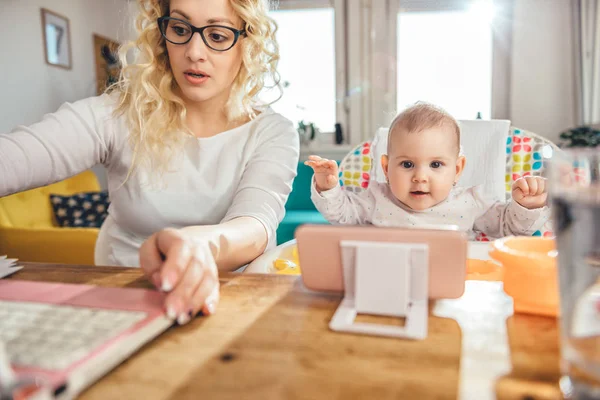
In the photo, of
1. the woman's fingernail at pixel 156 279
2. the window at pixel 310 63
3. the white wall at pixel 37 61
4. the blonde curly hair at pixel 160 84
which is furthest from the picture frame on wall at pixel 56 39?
the woman's fingernail at pixel 156 279

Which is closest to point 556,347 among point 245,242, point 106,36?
point 245,242

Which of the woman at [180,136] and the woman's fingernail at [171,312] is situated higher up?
the woman at [180,136]

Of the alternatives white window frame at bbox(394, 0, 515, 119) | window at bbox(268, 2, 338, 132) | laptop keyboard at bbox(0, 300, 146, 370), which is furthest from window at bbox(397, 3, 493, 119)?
laptop keyboard at bbox(0, 300, 146, 370)

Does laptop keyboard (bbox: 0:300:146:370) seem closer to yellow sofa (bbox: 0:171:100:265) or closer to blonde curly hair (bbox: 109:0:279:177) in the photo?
blonde curly hair (bbox: 109:0:279:177)

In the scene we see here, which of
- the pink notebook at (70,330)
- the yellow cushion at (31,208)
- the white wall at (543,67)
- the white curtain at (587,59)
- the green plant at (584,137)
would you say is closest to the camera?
the pink notebook at (70,330)

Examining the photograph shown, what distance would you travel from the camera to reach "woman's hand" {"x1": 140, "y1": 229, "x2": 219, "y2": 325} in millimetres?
537

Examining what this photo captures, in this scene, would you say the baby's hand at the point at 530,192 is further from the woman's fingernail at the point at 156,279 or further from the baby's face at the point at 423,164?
the woman's fingernail at the point at 156,279

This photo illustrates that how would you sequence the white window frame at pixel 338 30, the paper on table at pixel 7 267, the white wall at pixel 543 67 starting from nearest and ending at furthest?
the paper on table at pixel 7 267, the white wall at pixel 543 67, the white window frame at pixel 338 30

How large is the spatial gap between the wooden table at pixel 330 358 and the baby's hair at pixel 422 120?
70cm

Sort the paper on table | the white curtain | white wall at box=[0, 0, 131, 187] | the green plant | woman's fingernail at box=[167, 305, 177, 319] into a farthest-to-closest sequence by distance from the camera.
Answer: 1. the white curtain
2. the green plant
3. white wall at box=[0, 0, 131, 187]
4. the paper on table
5. woman's fingernail at box=[167, 305, 177, 319]

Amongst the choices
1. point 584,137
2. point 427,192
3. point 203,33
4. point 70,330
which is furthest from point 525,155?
point 584,137

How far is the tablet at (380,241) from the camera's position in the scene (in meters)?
0.53

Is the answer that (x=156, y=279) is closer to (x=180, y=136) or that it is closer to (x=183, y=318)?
(x=183, y=318)

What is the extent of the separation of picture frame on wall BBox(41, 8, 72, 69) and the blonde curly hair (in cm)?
276
